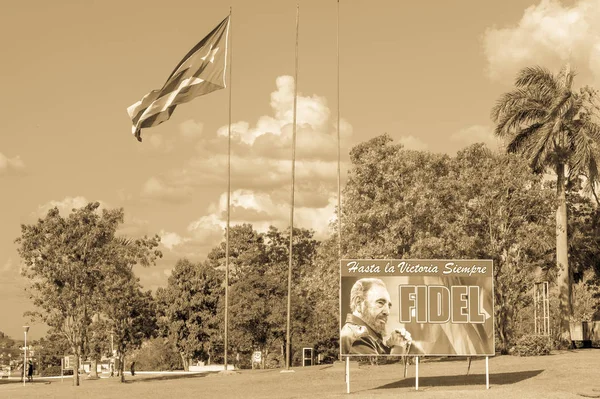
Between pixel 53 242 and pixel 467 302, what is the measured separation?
23.8 m

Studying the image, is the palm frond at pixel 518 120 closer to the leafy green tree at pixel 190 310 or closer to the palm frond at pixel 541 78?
A: the palm frond at pixel 541 78

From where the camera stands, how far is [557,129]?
168 feet

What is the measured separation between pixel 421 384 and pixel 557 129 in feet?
74.0

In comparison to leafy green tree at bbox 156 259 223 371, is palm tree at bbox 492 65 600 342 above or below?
above

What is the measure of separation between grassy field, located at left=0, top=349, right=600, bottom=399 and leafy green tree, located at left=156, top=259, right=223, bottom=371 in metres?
36.3

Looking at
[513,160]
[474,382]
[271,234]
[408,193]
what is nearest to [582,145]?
[513,160]

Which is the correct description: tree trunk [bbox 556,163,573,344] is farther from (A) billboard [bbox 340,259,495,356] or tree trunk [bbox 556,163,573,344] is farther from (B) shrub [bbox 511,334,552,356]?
(A) billboard [bbox 340,259,495,356]

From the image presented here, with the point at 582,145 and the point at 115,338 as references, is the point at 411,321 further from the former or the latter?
the point at 115,338

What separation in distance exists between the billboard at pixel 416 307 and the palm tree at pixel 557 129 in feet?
68.6

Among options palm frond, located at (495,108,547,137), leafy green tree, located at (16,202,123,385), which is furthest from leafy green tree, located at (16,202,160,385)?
palm frond, located at (495,108,547,137)

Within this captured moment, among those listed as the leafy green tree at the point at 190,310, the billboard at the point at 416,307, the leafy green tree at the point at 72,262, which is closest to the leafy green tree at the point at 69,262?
the leafy green tree at the point at 72,262

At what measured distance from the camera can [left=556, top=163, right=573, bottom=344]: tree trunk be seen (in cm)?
5122

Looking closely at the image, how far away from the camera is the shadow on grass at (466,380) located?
110 feet

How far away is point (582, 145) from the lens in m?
49.6
